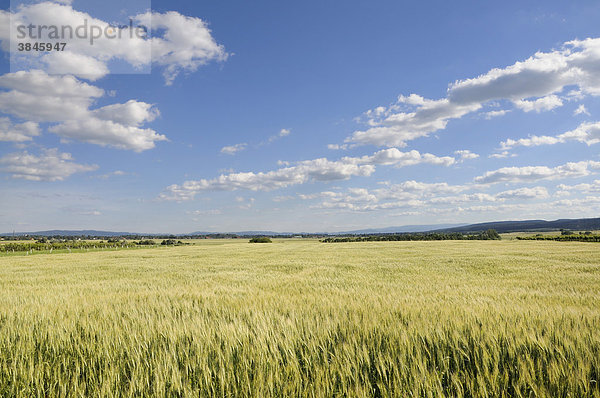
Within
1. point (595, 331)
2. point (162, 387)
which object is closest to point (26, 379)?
point (162, 387)

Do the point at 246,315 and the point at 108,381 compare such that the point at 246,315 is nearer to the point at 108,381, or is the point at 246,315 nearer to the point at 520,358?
the point at 108,381

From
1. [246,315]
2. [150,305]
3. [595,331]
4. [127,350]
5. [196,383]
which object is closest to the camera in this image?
[196,383]

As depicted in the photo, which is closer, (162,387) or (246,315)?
(162,387)

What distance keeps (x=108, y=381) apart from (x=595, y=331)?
16.0ft

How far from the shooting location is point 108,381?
95.6 inches

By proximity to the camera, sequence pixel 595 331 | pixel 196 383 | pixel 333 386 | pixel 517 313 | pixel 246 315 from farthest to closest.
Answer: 1. pixel 246 315
2. pixel 517 313
3. pixel 595 331
4. pixel 196 383
5. pixel 333 386

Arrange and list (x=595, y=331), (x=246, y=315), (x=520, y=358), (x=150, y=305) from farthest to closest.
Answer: (x=150, y=305)
(x=246, y=315)
(x=595, y=331)
(x=520, y=358)

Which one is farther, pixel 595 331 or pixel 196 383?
pixel 595 331

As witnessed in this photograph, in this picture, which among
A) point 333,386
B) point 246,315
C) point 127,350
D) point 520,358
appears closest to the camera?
point 333,386

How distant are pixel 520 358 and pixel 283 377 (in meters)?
2.08

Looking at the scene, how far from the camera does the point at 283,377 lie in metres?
2.53

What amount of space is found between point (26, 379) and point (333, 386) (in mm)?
2689

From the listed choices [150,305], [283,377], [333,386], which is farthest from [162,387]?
[150,305]

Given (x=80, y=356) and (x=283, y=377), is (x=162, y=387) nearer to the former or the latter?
(x=283, y=377)
